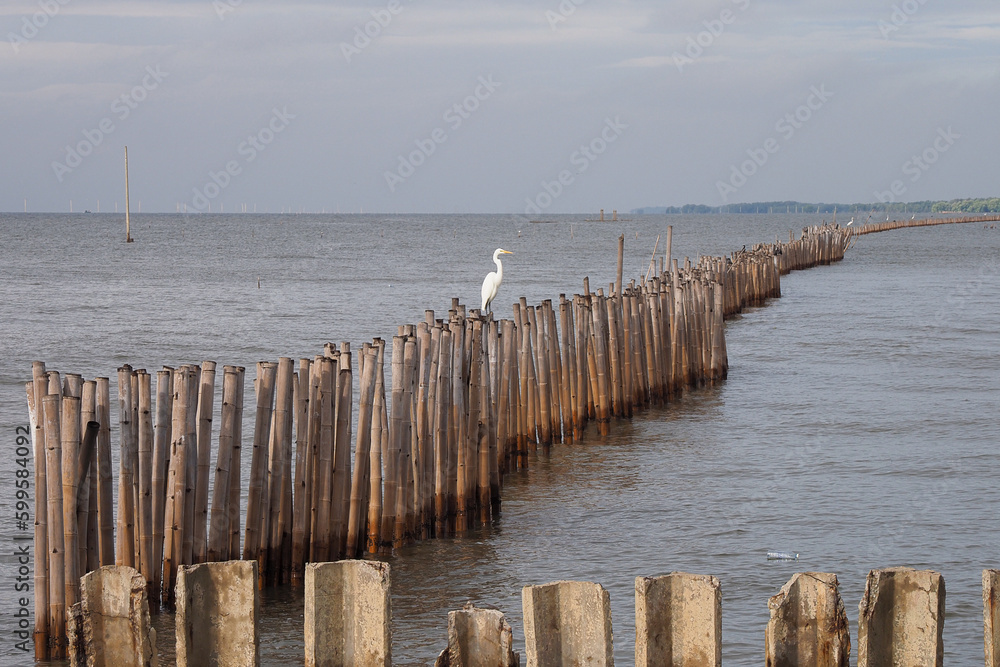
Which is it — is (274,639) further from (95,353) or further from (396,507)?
(95,353)

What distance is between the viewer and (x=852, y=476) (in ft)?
34.0

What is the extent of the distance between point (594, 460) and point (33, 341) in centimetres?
1438

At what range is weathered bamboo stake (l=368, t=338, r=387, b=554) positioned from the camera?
7520mm

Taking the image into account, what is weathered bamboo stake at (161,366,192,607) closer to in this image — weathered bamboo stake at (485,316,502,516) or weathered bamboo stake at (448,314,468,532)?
weathered bamboo stake at (448,314,468,532)

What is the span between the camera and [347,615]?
379cm

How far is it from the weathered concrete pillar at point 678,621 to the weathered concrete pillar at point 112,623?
1.73m

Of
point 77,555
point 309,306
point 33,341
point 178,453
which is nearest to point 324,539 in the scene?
point 178,453

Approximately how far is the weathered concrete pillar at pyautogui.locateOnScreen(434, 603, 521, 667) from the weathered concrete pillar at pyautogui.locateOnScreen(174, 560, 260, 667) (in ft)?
2.46

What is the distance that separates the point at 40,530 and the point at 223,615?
2.18 m

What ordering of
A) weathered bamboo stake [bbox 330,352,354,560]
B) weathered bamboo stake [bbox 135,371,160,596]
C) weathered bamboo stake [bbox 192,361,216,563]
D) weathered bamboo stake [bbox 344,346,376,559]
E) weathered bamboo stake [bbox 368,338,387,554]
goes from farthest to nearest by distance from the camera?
A: weathered bamboo stake [bbox 368,338,387,554] → weathered bamboo stake [bbox 344,346,376,559] → weathered bamboo stake [bbox 330,352,354,560] → weathered bamboo stake [bbox 192,361,216,563] → weathered bamboo stake [bbox 135,371,160,596]

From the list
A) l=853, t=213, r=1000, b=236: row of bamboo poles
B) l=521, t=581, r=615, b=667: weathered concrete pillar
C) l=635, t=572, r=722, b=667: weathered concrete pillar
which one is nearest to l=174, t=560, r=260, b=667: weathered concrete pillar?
l=521, t=581, r=615, b=667: weathered concrete pillar

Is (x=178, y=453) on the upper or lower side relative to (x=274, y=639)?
upper

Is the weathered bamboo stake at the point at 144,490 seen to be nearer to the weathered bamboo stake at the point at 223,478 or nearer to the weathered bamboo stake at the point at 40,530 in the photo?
the weathered bamboo stake at the point at 223,478

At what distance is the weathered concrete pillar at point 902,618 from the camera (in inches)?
148
